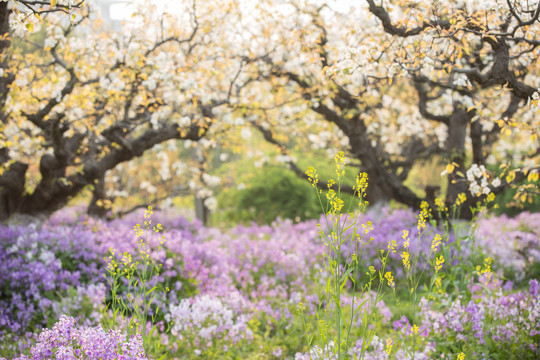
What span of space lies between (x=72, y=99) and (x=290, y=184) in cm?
1032

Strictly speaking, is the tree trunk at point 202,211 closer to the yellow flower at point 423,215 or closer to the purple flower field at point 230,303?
the purple flower field at point 230,303

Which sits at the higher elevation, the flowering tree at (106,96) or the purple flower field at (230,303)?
the flowering tree at (106,96)

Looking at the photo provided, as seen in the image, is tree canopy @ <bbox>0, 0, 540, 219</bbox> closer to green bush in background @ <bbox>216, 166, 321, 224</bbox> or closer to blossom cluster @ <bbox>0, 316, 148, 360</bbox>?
blossom cluster @ <bbox>0, 316, 148, 360</bbox>

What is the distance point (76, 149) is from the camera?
9070 mm

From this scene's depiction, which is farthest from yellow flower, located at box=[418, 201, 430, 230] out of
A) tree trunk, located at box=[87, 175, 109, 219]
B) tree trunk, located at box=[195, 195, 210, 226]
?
tree trunk, located at box=[195, 195, 210, 226]

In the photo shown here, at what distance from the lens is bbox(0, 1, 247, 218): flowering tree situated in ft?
23.9

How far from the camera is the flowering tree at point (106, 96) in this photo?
23.9 feet

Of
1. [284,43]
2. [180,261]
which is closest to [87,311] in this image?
[180,261]

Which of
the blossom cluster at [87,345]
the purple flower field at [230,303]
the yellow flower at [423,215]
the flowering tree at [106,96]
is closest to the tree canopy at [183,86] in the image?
the flowering tree at [106,96]

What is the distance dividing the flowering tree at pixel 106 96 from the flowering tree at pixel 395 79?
111cm

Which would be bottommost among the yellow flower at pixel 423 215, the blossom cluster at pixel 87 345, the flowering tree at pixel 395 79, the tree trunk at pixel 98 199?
the blossom cluster at pixel 87 345

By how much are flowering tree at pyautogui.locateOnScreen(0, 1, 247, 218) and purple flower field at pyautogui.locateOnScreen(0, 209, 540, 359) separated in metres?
1.23

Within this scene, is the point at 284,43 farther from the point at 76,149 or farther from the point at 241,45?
the point at 76,149

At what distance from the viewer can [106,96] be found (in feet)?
25.4
